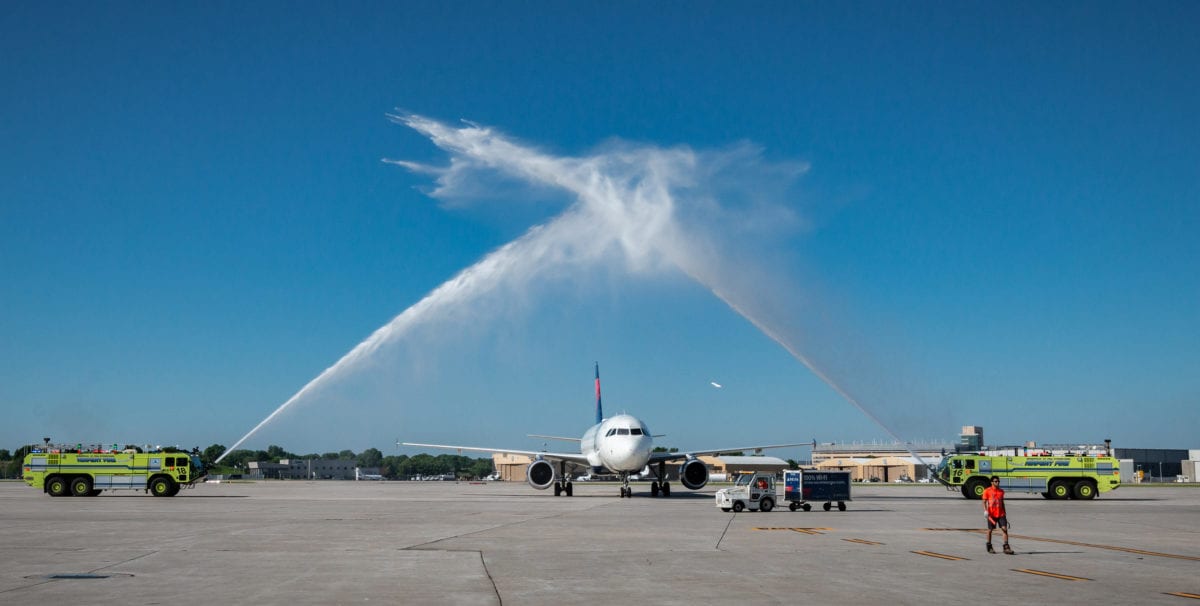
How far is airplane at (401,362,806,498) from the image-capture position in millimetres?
49094

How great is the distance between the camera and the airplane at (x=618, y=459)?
4909 cm

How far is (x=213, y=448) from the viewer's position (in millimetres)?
196625

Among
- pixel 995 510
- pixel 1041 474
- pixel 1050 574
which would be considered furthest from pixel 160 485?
pixel 1041 474

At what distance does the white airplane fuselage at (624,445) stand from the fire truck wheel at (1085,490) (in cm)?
2290

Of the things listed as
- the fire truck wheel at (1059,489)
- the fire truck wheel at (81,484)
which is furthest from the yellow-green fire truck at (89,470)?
the fire truck wheel at (1059,489)

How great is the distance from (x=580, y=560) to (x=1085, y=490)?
40.3 metres

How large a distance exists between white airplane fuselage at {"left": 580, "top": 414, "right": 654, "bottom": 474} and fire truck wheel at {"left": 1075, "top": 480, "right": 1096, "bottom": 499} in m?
22.9

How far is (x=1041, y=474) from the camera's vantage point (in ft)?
158

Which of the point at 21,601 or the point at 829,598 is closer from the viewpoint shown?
the point at 21,601

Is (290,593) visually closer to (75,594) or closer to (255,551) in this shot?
(75,594)

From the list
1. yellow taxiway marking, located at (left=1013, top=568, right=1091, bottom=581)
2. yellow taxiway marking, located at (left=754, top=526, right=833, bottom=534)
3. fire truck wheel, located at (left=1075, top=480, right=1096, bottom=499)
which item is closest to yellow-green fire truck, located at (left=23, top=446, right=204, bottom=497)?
yellow taxiway marking, located at (left=754, top=526, right=833, bottom=534)

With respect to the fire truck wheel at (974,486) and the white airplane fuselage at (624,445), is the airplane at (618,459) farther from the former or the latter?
the fire truck wheel at (974,486)

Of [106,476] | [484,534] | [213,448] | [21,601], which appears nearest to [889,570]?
[484,534]

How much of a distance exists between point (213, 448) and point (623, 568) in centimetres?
20020
